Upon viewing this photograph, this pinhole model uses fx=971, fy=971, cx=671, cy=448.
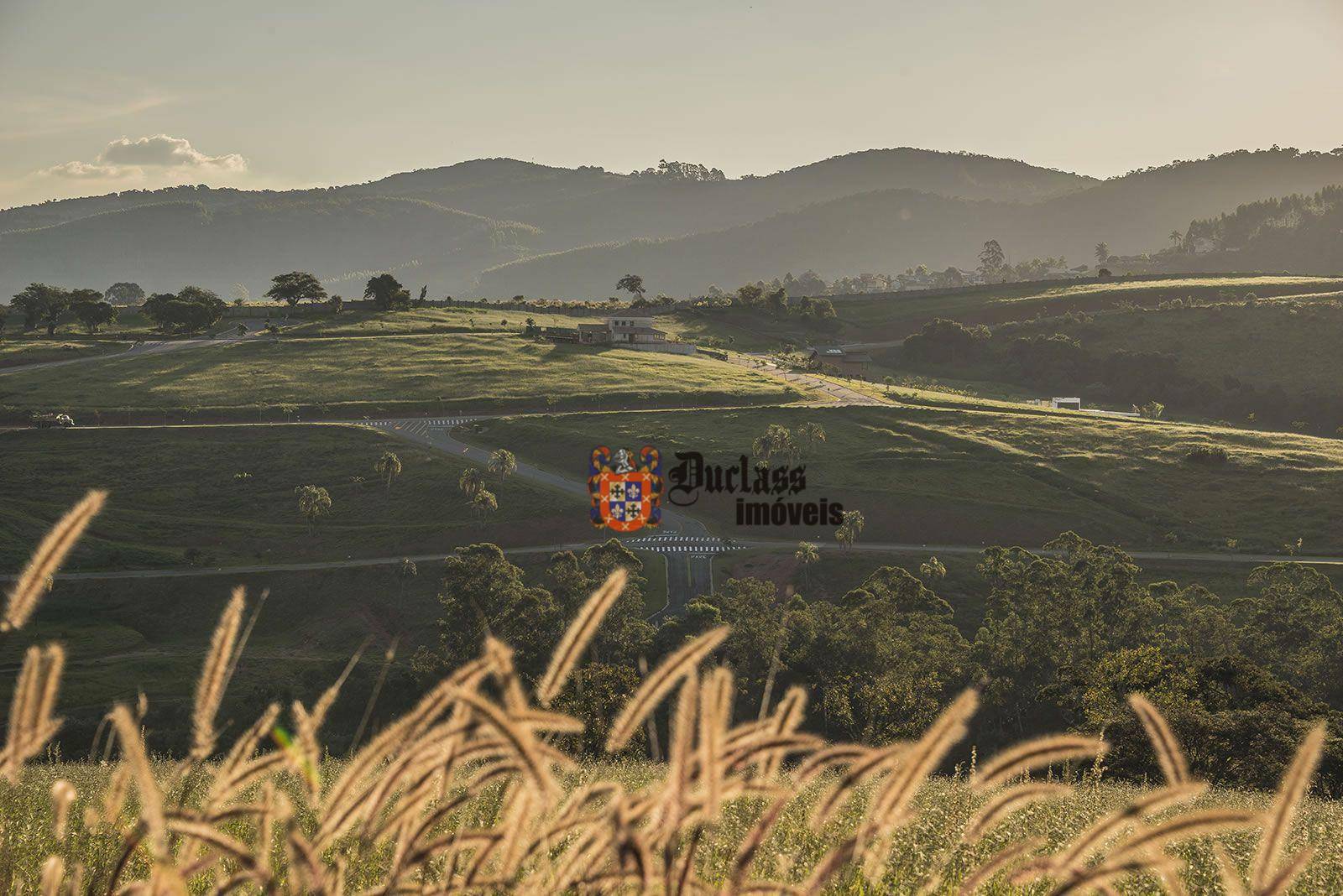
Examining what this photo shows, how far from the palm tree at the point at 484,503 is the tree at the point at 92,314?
416 feet

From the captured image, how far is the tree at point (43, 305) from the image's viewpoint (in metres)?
182

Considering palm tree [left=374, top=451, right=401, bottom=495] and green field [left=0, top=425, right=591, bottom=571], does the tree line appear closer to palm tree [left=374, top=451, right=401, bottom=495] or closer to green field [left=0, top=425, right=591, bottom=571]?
green field [left=0, top=425, right=591, bottom=571]

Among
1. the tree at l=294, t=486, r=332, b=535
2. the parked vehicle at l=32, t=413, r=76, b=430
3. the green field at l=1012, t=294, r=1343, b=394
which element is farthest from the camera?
the green field at l=1012, t=294, r=1343, b=394

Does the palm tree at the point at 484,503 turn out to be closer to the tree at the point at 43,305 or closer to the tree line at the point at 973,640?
the tree line at the point at 973,640

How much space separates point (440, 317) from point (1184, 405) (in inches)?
5541

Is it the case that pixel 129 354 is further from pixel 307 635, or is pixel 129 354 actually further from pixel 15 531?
pixel 307 635

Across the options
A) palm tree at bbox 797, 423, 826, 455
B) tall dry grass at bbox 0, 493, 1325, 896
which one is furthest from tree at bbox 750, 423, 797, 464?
tall dry grass at bbox 0, 493, 1325, 896

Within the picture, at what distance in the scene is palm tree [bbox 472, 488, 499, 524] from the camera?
91.1 metres

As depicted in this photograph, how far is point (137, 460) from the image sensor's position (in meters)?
107

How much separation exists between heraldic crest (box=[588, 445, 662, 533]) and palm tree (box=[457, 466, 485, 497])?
11465 mm

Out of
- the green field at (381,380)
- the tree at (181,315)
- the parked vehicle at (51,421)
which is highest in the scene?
the tree at (181,315)

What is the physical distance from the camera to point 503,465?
328 feet

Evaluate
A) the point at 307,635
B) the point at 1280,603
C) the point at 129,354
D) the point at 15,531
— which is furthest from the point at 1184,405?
the point at 129,354

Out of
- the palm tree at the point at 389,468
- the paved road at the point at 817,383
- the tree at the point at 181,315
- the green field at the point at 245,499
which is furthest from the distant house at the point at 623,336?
the palm tree at the point at 389,468
